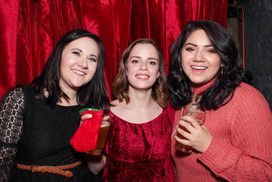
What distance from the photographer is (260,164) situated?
4.95ft

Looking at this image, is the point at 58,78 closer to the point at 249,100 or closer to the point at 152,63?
the point at 152,63

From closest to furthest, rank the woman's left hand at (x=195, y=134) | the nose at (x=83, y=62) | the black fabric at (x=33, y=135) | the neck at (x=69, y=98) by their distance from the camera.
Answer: the woman's left hand at (x=195, y=134), the black fabric at (x=33, y=135), the nose at (x=83, y=62), the neck at (x=69, y=98)

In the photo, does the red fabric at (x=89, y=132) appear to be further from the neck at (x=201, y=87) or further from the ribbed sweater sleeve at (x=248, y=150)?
the neck at (x=201, y=87)

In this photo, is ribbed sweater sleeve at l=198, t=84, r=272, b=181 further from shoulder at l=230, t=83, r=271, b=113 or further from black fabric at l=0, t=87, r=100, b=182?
black fabric at l=0, t=87, r=100, b=182

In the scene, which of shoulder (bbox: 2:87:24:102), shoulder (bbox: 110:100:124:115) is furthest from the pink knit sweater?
shoulder (bbox: 2:87:24:102)

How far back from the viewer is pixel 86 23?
2.23 m

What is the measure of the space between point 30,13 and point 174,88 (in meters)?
1.21

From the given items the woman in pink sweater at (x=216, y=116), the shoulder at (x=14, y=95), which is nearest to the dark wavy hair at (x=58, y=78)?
the shoulder at (x=14, y=95)

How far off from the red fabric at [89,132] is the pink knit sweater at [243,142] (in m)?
0.58

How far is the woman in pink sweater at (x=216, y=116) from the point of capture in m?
1.51

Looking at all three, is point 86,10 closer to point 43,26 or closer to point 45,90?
point 43,26


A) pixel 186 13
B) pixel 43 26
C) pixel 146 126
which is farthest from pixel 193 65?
pixel 43 26

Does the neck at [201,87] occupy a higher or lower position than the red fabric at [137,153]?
higher

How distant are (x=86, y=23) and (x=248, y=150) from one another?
1.47 metres
